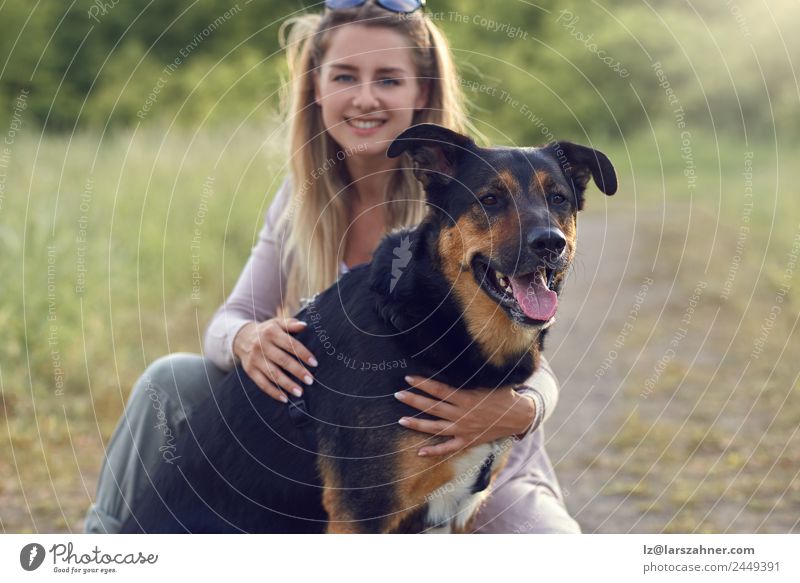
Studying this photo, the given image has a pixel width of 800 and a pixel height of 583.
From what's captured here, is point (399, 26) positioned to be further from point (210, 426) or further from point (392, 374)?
point (210, 426)

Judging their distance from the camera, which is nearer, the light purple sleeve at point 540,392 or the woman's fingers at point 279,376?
the woman's fingers at point 279,376

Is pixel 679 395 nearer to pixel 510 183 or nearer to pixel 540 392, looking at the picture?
pixel 540 392

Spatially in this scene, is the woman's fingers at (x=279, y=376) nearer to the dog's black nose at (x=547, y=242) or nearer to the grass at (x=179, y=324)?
the dog's black nose at (x=547, y=242)

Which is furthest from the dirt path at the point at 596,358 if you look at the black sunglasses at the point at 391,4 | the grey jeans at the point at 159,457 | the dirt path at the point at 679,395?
the black sunglasses at the point at 391,4

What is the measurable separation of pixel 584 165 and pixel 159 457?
2.33m

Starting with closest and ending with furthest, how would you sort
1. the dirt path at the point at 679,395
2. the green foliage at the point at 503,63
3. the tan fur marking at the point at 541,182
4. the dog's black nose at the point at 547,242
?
the dog's black nose at the point at 547,242
the tan fur marking at the point at 541,182
the dirt path at the point at 679,395
the green foliage at the point at 503,63

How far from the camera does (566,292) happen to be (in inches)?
437

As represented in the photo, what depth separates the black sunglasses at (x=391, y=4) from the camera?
13.7 feet

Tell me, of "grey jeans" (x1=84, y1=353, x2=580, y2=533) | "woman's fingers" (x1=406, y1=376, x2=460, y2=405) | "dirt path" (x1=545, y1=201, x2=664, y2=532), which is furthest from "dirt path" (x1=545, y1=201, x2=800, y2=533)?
"woman's fingers" (x1=406, y1=376, x2=460, y2=405)

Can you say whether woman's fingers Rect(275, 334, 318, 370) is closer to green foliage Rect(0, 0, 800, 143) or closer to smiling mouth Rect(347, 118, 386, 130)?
smiling mouth Rect(347, 118, 386, 130)

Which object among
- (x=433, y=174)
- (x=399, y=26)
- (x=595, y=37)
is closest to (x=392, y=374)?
(x=433, y=174)

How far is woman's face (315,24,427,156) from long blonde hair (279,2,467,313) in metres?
0.08

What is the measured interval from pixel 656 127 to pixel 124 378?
14.7 meters

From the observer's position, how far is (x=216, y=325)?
163 inches
